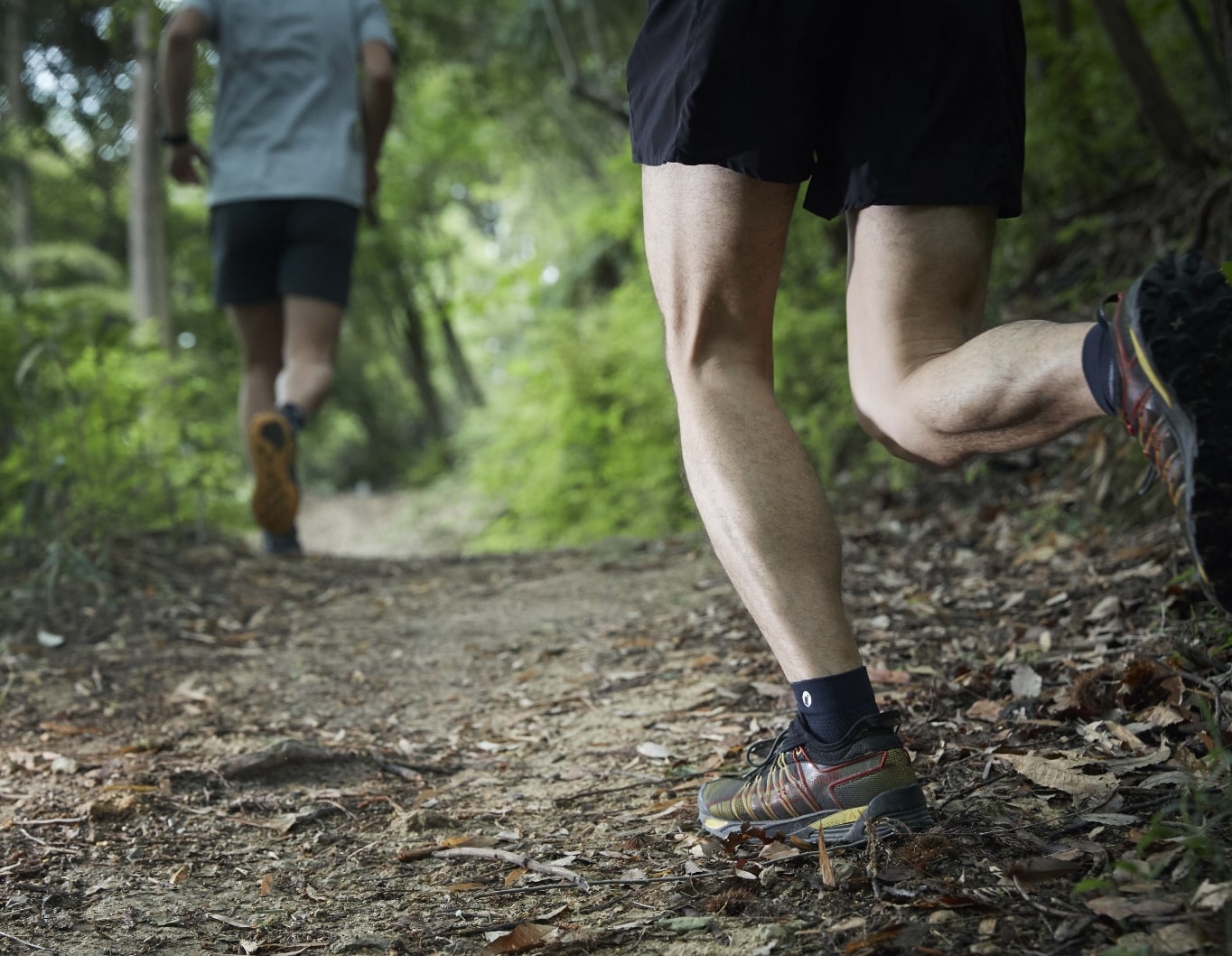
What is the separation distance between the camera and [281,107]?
404 cm

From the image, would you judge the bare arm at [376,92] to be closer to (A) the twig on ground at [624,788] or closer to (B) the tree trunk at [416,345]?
(A) the twig on ground at [624,788]

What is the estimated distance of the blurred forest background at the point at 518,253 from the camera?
12.7 feet

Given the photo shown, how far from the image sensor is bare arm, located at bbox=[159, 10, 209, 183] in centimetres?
396

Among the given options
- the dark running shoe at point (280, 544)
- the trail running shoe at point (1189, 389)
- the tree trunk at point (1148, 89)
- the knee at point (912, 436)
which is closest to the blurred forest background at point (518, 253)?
the tree trunk at point (1148, 89)

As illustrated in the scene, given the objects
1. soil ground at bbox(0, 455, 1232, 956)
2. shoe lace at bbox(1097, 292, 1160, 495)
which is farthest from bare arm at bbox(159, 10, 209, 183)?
shoe lace at bbox(1097, 292, 1160, 495)

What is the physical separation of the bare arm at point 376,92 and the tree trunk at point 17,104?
7277 millimetres

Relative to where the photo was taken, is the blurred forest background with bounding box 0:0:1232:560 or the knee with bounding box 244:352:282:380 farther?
the knee with bounding box 244:352:282:380

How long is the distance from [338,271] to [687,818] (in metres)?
3.01

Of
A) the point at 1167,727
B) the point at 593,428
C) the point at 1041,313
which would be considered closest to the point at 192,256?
the point at 593,428

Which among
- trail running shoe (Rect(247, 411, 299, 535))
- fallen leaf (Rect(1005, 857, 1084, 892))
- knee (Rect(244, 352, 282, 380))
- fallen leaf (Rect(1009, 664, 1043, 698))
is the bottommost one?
fallen leaf (Rect(1009, 664, 1043, 698))

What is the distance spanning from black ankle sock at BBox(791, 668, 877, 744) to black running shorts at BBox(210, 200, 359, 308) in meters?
3.10

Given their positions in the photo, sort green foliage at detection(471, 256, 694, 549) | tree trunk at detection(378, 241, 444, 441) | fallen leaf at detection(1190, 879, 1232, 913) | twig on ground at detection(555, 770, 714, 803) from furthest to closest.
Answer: tree trunk at detection(378, 241, 444, 441)
green foliage at detection(471, 256, 694, 549)
twig on ground at detection(555, 770, 714, 803)
fallen leaf at detection(1190, 879, 1232, 913)

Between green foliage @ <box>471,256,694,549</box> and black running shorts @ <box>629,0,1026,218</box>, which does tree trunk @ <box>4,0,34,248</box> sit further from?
black running shorts @ <box>629,0,1026,218</box>

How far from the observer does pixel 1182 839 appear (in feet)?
3.76
